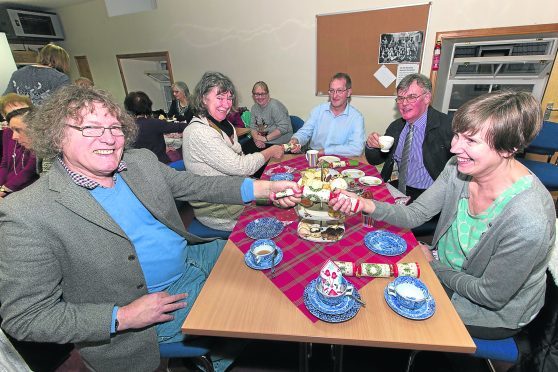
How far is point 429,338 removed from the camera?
892 millimetres

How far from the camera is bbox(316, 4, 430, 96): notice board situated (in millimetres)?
3490

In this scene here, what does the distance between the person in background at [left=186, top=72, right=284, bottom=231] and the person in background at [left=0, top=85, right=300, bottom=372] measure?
1.70 feet

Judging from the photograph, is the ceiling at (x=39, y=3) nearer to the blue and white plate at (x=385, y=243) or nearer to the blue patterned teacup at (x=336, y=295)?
the blue and white plate at (x=385, y=243)

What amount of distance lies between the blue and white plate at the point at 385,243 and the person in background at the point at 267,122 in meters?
2.66

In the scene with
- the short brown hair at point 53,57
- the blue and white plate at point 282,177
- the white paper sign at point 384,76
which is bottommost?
the blue and white plate at point 282,177

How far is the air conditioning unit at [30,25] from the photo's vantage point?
205 inches

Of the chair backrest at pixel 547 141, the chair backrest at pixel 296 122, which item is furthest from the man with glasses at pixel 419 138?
the chair backrest at pixel 296 122

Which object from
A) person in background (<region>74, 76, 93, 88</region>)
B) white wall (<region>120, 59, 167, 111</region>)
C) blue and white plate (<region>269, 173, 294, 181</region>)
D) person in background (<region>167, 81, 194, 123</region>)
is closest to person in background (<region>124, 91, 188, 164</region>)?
person in background (<region>74, 76, 93, 88</region>)

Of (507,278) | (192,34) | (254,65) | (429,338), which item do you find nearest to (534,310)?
(507,278)

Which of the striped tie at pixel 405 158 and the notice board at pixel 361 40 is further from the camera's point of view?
the notice board at pixel 361 40

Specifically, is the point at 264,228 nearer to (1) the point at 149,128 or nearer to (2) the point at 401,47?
(1) the point at 149,128

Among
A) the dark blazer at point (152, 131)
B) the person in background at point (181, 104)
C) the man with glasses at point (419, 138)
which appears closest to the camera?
the man with glasses at point (419, 138)

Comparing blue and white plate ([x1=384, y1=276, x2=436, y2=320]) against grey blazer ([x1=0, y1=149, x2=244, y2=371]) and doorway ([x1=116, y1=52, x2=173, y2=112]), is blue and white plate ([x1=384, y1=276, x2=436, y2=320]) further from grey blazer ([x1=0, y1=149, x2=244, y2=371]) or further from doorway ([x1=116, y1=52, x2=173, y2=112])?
doorway ([x1=116, y1=52, x2=173, y2=112])

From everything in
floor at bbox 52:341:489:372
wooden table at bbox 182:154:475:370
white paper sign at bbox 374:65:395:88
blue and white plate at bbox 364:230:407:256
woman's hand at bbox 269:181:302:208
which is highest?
white paper sign at bbox 374:65:395:88
